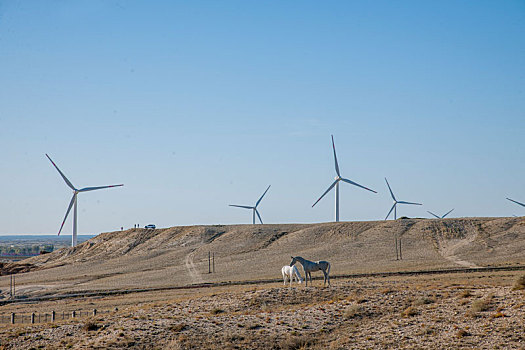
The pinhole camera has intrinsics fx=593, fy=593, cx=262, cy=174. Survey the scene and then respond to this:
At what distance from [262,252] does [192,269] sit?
53.9ft

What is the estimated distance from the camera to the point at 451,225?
372 feet

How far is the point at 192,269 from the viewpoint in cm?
9281

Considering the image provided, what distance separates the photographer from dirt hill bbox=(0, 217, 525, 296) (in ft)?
272

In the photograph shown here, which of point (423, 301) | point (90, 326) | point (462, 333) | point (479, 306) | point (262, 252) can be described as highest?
point (262, 252)

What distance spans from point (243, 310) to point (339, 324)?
6.80 metres

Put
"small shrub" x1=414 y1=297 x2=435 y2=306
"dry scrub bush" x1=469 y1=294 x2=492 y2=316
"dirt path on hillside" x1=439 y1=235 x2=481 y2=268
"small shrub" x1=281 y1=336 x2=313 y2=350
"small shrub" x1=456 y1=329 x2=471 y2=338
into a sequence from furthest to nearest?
"dirt path on hillside" x1=439 y1=235 x2=481 y2=268
"small shrub" x1=414 y1=297 x2=435 y2=306
"dry scrub bush" x1=469 y1=294 x2=492 y2=316
"small shrub" x1=281 y1=336 x2=313 y2=350
"small shrub" x1=456 y1=329 x2=471 y2=338

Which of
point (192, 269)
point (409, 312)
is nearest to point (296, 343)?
point (409, 312)

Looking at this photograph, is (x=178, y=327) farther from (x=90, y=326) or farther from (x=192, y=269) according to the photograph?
(x=192, y=269)

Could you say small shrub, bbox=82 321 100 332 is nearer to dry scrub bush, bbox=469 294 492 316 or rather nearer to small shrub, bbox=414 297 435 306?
small shrub, bbox=414 297 435 306

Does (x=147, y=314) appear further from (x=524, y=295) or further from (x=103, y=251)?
(x=103, y=251)

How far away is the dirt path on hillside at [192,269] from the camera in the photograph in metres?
79.4

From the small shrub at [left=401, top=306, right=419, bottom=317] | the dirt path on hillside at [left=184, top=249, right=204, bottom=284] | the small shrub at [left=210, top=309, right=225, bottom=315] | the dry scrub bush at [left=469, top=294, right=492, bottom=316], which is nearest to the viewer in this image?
the dry scrub bush at [left=469, top=294, right=492, bottom=316]

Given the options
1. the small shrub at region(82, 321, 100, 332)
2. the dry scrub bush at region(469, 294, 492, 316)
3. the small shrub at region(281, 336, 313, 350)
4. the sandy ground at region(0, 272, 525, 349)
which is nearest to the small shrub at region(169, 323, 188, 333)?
the sandy ground at region(0, 272, 525, 349)

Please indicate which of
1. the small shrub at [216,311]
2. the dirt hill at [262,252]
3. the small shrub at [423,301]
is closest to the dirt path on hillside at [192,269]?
the dirt hill at [262,252]
